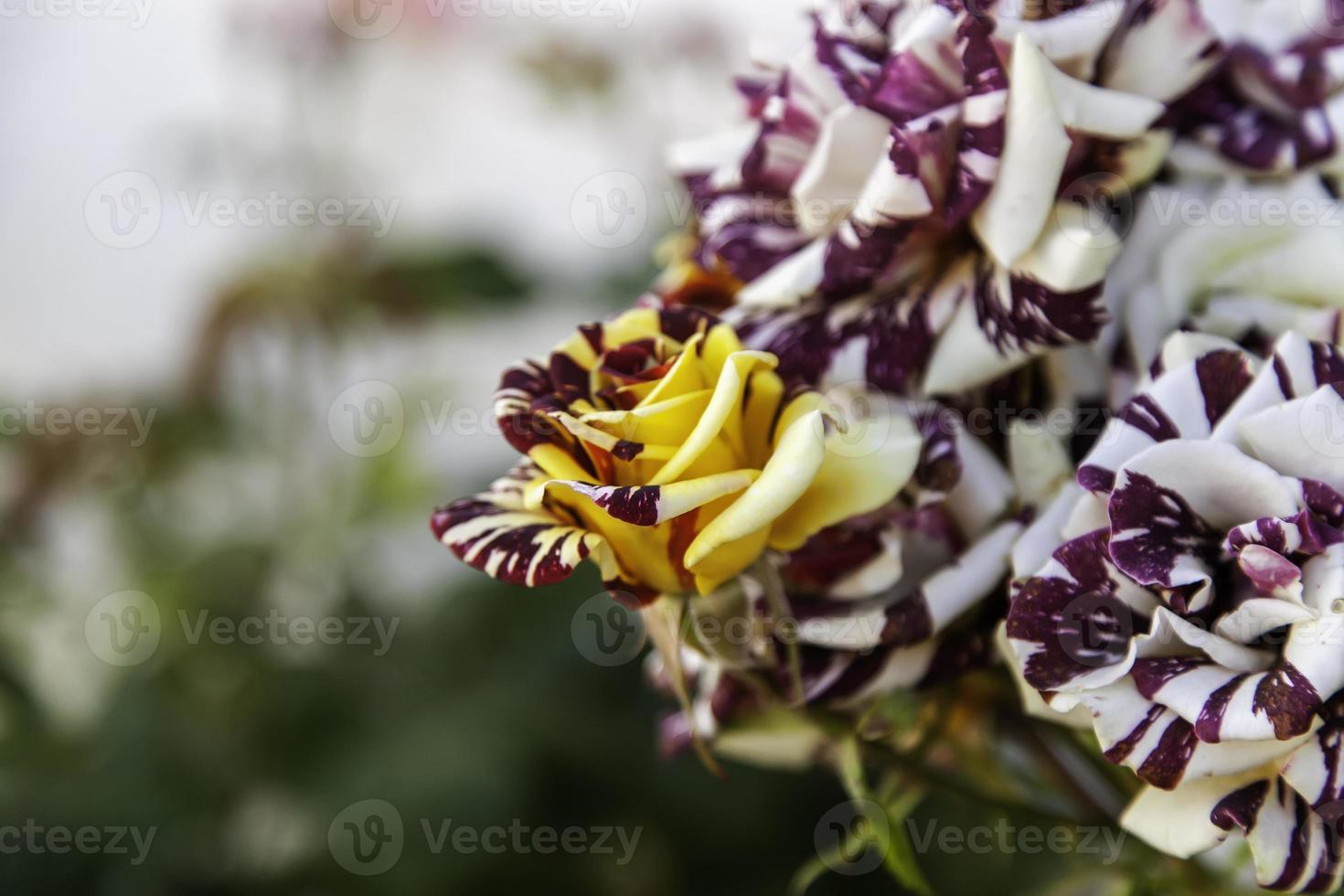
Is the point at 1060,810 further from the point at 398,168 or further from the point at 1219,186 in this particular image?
the point at 398,168

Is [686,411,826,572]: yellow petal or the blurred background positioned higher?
[686,411,826,572]: yellow petal

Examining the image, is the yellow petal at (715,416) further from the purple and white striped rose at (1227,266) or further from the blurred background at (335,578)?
the blurred background at (335,578)

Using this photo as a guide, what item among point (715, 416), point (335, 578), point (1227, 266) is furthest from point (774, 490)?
point (335, 578)

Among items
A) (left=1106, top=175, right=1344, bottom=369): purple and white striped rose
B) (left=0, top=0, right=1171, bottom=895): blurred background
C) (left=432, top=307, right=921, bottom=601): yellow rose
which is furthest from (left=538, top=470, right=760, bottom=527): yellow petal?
(left=0, top=0, right=1171, bottom=895): blurred background

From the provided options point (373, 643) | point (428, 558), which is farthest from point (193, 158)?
point (428, 558)

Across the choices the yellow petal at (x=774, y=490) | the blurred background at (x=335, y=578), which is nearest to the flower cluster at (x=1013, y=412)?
the yellow petal at (x=774, y=490)

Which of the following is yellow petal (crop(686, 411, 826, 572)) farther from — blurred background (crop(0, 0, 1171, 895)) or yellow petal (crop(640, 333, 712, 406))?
blurred background (crop(0, 0, 1171, 895))

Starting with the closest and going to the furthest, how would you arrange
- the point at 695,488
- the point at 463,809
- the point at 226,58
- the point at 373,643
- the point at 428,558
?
the point at 695,488, the point at 463,809, the point at 373,643, the point at 226,58, the point at 428,558

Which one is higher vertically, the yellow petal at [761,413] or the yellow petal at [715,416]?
the yellow petal at [715,416]
